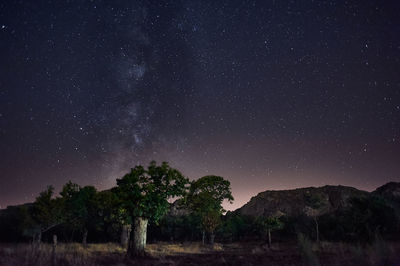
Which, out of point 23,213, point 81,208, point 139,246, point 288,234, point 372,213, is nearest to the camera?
point 139,246

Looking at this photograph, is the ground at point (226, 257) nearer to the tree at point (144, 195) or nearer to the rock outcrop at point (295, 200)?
the tree at point (144, 195)

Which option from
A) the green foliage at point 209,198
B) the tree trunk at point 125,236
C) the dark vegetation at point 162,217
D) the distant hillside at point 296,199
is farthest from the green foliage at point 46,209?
the distant hillside at point 296,199

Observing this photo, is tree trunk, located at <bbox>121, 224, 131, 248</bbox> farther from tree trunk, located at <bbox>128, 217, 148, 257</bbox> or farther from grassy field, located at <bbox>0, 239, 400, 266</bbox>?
tree trunk, located at <bbox>128, 217, 148, 257</bbox>

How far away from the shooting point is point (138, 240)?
19.2m

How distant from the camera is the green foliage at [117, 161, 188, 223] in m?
19.1

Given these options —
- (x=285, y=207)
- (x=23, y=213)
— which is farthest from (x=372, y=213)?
(x=285, y=207)

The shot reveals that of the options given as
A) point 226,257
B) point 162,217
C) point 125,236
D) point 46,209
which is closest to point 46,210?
point 46,209

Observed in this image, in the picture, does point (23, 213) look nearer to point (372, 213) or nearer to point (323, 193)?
point (372, 213)

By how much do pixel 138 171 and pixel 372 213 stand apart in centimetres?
3027

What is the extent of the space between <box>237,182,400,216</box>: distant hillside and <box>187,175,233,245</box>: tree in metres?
112

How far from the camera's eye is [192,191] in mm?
40438

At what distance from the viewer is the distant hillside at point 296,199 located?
144625mm

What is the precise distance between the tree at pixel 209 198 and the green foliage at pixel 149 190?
17412 mm

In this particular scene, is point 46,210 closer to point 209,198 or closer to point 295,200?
point 209,198
